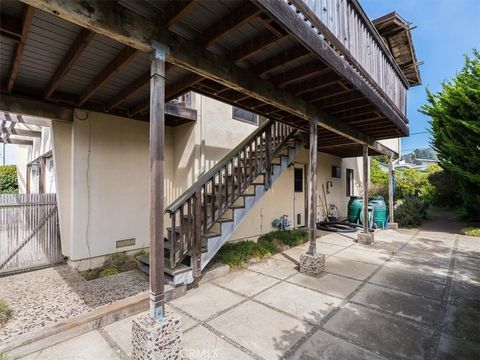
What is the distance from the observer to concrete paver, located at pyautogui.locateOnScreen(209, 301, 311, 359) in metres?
2.29

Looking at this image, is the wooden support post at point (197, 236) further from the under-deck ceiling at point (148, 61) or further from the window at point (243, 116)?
the window at point (243, 116)

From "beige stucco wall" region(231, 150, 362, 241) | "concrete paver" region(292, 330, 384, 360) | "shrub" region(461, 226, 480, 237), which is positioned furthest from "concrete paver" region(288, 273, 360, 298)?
"shrub" region(461, 226, 480, 237)

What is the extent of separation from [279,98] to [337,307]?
9.41 feet

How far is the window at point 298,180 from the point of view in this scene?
7.62m

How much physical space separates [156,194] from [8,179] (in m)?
15.0

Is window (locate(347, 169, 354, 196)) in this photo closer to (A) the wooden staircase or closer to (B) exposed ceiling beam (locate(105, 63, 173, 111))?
(A) the wooden staircase

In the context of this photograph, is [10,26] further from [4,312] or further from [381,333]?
[381,333]

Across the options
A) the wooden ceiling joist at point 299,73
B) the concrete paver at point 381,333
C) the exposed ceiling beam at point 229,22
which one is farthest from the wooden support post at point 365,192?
the exposed ceiling beam at point 229,22

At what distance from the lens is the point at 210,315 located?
283cm

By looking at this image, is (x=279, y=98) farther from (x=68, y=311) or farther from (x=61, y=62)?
(x=68, y=311)

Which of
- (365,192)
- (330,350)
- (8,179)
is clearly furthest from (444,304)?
(8,179)

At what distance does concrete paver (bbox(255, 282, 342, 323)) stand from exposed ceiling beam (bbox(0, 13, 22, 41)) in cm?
377

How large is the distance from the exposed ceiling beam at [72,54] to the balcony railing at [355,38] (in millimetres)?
1903

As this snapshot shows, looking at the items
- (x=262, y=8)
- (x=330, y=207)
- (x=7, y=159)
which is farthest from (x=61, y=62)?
(x=7, y=159)
